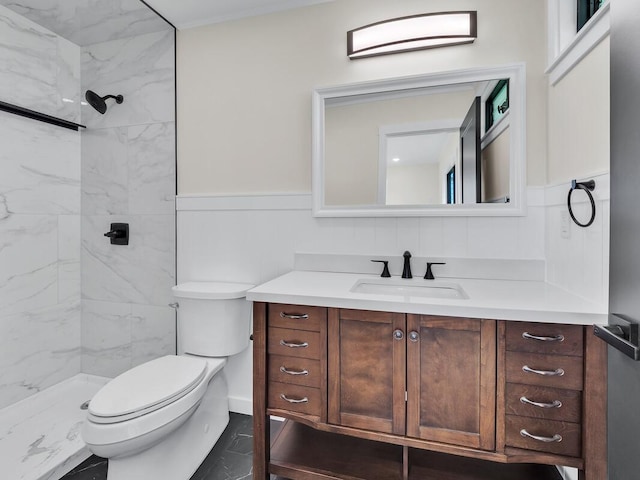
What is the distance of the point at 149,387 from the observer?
135cm

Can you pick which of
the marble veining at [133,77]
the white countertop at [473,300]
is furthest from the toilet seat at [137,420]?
the marble veining at [133,77]

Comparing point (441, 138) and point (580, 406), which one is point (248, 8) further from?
point (580, 406)

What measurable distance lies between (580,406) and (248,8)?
2.40 m

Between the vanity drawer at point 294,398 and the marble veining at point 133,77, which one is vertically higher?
the marble veining at point 133,77

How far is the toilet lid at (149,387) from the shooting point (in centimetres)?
123

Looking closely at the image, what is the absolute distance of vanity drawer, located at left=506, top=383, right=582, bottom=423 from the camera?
103cm

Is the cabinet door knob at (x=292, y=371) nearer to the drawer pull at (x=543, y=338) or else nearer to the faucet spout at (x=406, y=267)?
the faucet spout at (x=406, y=267)

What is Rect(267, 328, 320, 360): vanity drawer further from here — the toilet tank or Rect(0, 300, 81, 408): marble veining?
Rect(0, 300, 81, 408): marble veining

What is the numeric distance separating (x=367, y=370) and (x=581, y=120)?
4.09 feet

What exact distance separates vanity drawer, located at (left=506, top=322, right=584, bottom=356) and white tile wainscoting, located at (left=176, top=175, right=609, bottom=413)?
0.70 ft

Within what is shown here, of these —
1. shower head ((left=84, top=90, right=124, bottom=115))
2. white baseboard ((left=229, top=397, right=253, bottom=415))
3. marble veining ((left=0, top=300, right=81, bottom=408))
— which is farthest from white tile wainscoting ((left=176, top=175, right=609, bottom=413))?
marble veining ((left=0, top=300, right=81, bottom=408))

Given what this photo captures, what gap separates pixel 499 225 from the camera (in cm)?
156

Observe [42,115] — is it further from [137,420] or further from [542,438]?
[542,438]

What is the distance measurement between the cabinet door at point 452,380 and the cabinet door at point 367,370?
0.15ft
